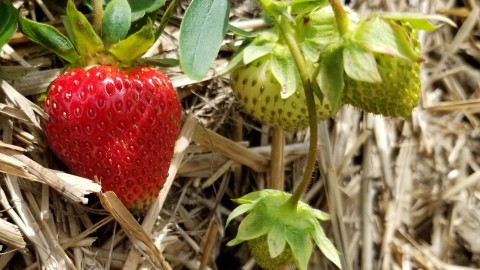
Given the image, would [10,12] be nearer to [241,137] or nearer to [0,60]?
[0,60]

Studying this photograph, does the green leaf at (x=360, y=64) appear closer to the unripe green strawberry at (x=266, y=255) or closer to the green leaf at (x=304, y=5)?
the green leaf at (x=304, y=5)

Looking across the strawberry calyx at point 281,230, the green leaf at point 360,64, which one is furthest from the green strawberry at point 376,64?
the strawberry calyx at point 281,230

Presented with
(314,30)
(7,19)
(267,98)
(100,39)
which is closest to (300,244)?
(267,98)

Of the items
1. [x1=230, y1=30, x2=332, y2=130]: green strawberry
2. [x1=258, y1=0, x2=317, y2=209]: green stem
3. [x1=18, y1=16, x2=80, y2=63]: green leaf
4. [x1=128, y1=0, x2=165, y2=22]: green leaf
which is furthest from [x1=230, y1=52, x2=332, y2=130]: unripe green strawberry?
[x1=18, y1=16, x2=80, y2=63]: green leaf

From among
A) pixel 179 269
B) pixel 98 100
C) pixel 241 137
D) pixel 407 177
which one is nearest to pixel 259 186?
pixel 241 137

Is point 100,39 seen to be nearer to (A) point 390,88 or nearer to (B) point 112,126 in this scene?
(B) point 112,126

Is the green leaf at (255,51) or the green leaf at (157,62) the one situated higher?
the green leaf at (255,51)

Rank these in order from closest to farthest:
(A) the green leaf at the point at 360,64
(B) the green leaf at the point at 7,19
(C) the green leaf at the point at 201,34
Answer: (A) the green leaf at the point at 360,64 → (C) the green leaf at the point at 201,34 → (B) the green leaf at the point at 7,19
